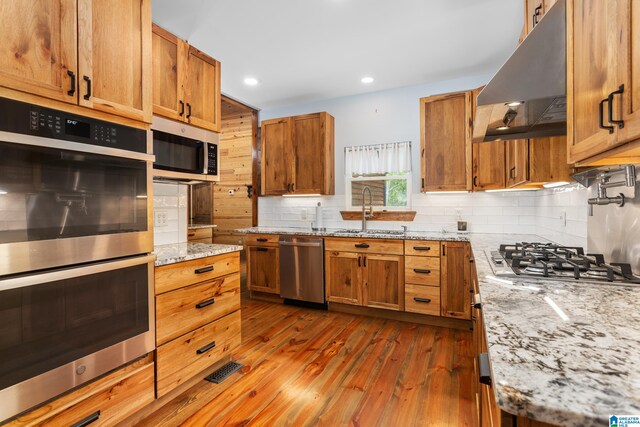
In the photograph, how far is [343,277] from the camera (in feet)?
11.4

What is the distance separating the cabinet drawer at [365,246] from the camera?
3254 millimetres

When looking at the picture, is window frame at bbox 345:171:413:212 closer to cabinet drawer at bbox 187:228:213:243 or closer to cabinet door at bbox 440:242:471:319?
cabinet door at bbox 440:242:471:319

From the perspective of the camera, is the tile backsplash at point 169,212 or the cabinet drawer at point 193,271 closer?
the cabinet drawer at point 193,271

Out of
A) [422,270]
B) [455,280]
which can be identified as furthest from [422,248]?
[455,280]

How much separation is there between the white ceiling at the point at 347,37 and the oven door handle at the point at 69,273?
1.98 metres

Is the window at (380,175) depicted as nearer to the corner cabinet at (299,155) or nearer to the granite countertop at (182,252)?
the corner cabinet at (299,155)

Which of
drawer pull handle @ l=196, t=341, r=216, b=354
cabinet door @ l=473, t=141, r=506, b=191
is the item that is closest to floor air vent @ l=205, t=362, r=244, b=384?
drawer pull handle @ l=196, t=341, r=216, b=354

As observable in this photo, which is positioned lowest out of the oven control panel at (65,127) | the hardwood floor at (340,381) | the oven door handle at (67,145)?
the hardwood floor at (340,381)

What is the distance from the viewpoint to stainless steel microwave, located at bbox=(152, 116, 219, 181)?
A: 2.01 metres

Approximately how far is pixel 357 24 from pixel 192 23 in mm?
1387

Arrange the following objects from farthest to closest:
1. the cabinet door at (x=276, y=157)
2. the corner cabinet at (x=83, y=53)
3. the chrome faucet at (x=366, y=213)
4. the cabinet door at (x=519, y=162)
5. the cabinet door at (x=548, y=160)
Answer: the cabinet door at (x=276, y=157), the chrome faucet at (x=366, y=213), the cabinet door at (x=519, y=162), the cabinet door at (x=548, y=160), the corner cabinet at (x=83, y=53)

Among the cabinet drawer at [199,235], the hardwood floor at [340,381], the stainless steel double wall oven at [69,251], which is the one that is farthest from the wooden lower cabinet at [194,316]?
the cabinet drawer at [199,235]

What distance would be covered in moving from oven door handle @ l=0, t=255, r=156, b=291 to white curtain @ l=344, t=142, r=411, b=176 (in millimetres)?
2881
